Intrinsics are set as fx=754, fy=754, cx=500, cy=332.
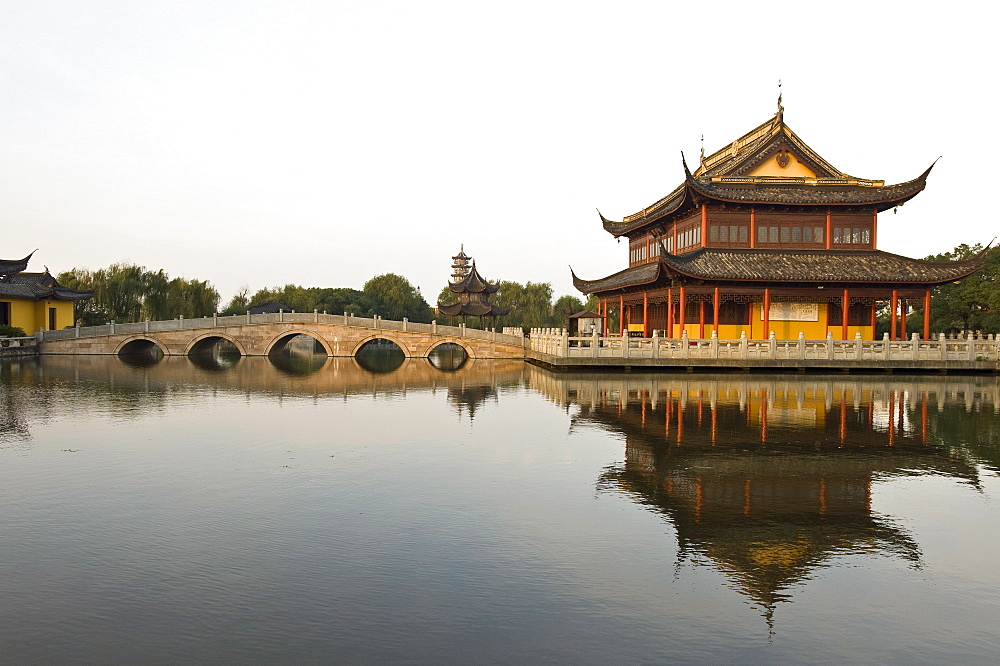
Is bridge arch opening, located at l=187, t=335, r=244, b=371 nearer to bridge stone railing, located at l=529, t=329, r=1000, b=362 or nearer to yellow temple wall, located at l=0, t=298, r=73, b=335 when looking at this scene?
yellow temple wall, located at l=0, t=298, r=73, b=335

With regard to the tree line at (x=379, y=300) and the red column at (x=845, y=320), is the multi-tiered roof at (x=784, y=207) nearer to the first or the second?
the red column at (x=845, y=320)

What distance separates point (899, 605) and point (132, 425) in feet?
50.4

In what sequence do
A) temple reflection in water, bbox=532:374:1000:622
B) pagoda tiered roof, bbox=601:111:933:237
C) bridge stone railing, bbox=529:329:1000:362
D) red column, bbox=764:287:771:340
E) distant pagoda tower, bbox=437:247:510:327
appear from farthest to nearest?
1. distant pagoda tower, bbox=437:247:510:327
2. pagoda tiered roof, bbox=601:111:933:237
3. red column, bbox=764:287:771:340
4. bridge stone railing, bbox=529:329:1000:362
5. temple reflection in water, bbox=532:374:1000:622

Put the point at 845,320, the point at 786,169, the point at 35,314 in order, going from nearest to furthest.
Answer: the point at 845,320 → the point at 786,169 → the point at 35,314

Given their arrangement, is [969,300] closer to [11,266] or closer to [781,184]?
[781,184]

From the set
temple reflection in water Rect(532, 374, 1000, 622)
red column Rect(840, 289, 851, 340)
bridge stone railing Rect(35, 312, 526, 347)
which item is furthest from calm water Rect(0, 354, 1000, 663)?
bridge stone railing Rect(35, 312, 526, 347)

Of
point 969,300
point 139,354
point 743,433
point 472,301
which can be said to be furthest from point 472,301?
point 743,433

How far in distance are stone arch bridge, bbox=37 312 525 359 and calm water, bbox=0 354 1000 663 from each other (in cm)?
2628

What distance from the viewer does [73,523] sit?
8.95 m

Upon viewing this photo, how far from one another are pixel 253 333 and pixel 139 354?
32.8 ft

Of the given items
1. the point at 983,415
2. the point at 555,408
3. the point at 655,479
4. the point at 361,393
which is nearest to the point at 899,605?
the point at 655,479

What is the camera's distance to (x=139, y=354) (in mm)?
49406

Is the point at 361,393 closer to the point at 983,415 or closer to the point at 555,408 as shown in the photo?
the point at 555,408

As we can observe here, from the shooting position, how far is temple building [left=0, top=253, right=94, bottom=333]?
44.3m
